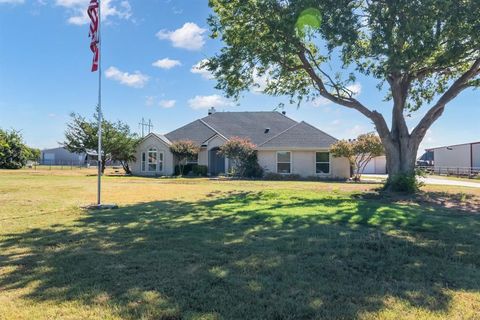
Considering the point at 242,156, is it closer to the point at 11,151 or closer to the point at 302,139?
the point at 302,139

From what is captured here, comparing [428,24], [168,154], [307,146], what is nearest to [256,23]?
[428,24]

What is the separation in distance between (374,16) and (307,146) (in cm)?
1721

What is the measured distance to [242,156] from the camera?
1159 inches

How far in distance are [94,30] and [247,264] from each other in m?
9.31

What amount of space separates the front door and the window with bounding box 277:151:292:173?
512 centimetres

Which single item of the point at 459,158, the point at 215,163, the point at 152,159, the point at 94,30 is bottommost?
the point at 215,163

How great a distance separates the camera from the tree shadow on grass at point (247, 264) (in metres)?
4.20

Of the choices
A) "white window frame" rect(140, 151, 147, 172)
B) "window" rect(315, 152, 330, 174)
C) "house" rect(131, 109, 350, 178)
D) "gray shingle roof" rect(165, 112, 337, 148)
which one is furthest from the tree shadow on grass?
"white window frame" rect(140, 151, 147, 172)

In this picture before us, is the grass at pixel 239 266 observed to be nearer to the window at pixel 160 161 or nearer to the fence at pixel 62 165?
the window at pixel 160 161

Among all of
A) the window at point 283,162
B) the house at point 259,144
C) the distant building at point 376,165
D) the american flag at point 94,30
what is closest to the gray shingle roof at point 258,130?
the house at point 259,144

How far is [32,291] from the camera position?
179 inches

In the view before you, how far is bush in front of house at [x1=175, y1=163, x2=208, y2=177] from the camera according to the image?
32562mm

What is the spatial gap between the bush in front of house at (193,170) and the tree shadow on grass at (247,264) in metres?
22.9

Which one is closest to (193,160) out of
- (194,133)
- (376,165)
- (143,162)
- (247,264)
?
(194,133)
